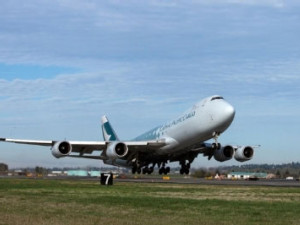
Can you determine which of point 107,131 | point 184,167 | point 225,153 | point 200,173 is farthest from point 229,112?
point 200,173

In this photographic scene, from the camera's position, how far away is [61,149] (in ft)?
199

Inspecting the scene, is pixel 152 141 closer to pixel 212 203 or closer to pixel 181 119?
pixel 181 119

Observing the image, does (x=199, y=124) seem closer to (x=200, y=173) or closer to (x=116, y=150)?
(x=116, y=150)

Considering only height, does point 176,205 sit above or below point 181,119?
below

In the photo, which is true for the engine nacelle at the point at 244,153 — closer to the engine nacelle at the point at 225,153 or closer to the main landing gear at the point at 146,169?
the engine nacelle at the point at 225,153

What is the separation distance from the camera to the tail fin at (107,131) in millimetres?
80819

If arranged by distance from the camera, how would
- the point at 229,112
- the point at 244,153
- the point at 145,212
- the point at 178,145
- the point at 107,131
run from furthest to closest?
the point at 107,131, the point at 244,153, the point at 178,145, the point at 229,112, the point at 145,212

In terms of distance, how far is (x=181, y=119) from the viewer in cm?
5734

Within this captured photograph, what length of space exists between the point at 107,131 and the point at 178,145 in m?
26.6

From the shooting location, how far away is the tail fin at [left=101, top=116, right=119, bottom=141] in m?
80.8

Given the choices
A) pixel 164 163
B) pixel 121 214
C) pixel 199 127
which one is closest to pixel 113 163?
pixel 164 163

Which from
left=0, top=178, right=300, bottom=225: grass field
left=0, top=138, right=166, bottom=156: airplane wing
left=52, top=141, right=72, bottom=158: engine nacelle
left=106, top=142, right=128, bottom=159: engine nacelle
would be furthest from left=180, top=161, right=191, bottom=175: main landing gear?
left=0, top=178, right=300, bottom=225: grass field

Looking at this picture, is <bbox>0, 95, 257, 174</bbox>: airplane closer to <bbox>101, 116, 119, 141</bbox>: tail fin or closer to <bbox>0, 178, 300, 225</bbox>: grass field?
<bbox>101, 116, 119, 141</bbox>: tail fin

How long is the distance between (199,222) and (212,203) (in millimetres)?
8870
